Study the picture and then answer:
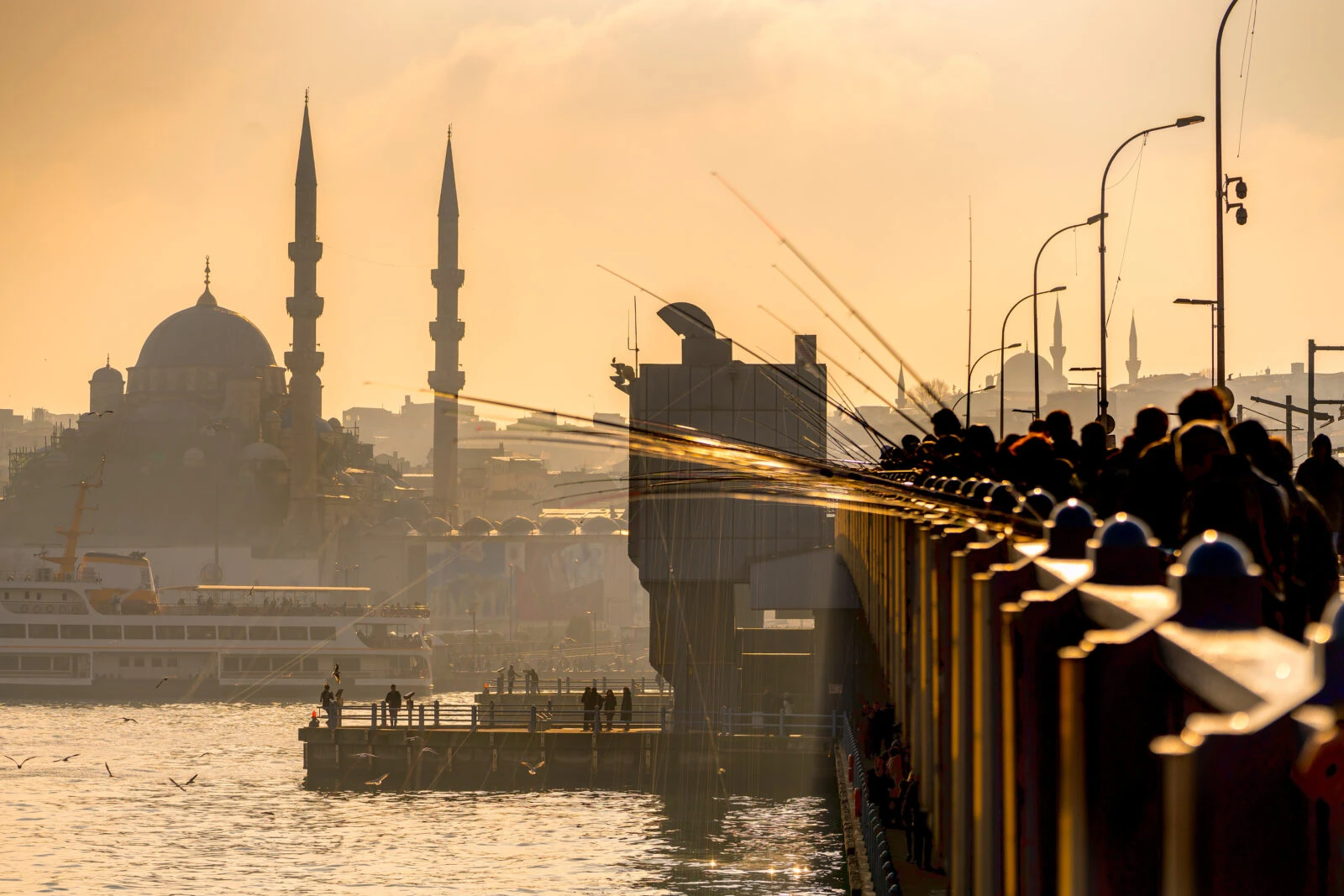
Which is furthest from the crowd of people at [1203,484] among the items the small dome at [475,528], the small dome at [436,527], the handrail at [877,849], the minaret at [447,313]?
the small dome at [475,528]

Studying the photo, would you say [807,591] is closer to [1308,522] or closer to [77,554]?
[1308,522]

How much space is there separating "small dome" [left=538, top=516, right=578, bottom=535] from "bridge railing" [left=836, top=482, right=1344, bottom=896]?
442 feet

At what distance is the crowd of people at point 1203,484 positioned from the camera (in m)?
5.05

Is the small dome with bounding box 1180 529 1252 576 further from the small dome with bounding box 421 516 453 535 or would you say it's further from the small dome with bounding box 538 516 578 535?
the small dome with bounding box 538 516 578 535

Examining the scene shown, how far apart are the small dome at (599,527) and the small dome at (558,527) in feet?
4.90

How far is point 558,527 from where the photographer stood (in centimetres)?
14712

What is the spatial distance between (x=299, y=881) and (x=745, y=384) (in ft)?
55.6

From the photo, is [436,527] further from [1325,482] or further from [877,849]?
[1325,482]

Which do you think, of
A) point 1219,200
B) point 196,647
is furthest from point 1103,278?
point 196,647

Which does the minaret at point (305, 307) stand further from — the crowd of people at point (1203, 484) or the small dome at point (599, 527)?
the crowd of people at point (1203, 484)

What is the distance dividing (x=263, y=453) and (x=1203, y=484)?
123383 mm

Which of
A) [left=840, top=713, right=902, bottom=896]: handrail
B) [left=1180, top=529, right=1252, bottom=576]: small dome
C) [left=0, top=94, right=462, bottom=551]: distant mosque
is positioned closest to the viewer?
[left=1180, top=529, right=1252, bottom=576]: small dome

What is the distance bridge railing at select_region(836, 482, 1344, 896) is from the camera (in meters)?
1.92

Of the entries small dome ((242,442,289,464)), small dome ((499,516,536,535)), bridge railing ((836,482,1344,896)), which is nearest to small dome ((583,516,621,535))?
small dome ((499,516,536,535))
